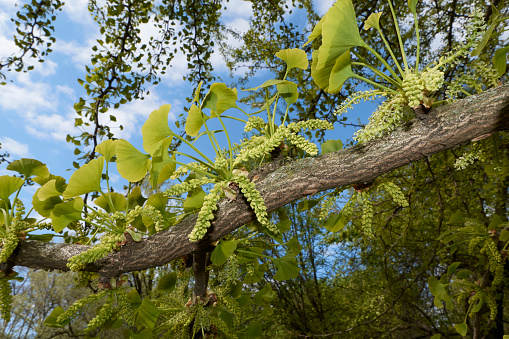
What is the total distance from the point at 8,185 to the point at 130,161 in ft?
1.52

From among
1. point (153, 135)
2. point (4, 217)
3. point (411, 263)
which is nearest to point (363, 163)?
point (153, 135)

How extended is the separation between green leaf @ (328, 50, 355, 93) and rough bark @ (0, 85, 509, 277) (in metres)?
0.14

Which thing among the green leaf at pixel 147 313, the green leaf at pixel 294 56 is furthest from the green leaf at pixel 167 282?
the green leaf at pixel 294 56

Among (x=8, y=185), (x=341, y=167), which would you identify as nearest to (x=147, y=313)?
(x=8, y=185)

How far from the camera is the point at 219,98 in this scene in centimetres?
74

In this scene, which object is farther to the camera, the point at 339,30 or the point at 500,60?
the point at 500,60

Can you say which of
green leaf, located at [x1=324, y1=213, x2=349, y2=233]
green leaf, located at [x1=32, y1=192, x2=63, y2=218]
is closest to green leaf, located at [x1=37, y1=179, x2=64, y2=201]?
green leaf, located at [x1=32, y1=192, x2=63, y2=218]

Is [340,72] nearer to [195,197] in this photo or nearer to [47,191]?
[195,197]

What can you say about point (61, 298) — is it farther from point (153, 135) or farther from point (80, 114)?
point (153, 135)

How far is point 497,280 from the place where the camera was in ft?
4.09

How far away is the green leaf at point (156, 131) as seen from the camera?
2.05ft

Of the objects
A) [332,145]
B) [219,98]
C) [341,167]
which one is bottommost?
[341,167]

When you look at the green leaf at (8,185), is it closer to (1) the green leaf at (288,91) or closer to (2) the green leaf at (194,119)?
(2) the green leaf at (194,119)

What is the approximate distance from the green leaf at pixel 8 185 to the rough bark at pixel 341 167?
1.15ft
